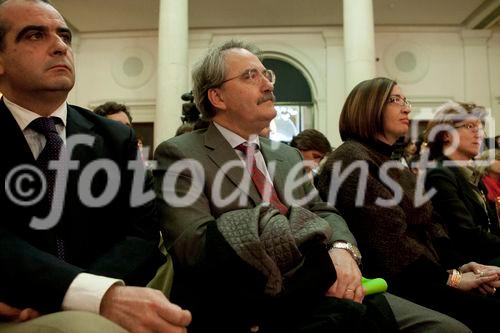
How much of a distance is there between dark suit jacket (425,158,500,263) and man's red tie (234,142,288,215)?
4.08ft

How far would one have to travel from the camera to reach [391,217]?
2.24m

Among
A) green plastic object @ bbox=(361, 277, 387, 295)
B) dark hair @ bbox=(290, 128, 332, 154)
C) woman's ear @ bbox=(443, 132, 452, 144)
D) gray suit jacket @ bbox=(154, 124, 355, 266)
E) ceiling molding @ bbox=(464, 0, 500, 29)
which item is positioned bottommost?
green plastic object @ bbox=(361, 277, 387, 295)

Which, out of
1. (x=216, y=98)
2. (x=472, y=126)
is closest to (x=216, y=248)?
(x=216, y=98)

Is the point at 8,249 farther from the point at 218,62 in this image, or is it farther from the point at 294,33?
the point at 294,33

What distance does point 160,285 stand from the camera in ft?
5.90

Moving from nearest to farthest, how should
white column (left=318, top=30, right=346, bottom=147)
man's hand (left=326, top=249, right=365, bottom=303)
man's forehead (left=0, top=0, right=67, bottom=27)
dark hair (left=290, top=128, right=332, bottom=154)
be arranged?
1. man's forehead (left=0, top=0, right=67, bottom=27)
2. man's hand (left=326, top=249, right=365, bottom=303)
3. dark hair (left=290, top=128, right=332, bottom=154)
4. white column (left=318, top=30, right=346, bottom=147)

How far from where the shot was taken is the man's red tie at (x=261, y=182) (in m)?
2.04

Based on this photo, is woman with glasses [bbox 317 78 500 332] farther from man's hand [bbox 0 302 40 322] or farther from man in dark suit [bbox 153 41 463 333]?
man's hand [bbox 0 302 40 322]

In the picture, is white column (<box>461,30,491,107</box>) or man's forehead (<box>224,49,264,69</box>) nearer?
man's forehead (<box>224,49,264,69</box>)

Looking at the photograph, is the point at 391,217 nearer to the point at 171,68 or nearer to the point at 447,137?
the point at 447,137

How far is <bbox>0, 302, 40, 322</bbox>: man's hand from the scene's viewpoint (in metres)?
1.28

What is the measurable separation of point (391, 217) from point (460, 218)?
0.79 meters

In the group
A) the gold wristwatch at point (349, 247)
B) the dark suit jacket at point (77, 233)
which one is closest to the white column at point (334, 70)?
the gold wristwatch at point (349, 247)

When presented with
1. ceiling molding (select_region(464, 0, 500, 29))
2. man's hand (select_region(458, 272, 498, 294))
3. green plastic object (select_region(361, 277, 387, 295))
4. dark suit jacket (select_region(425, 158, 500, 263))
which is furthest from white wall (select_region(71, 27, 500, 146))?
green plastic object (select_region(361, 277, 387, 295))
